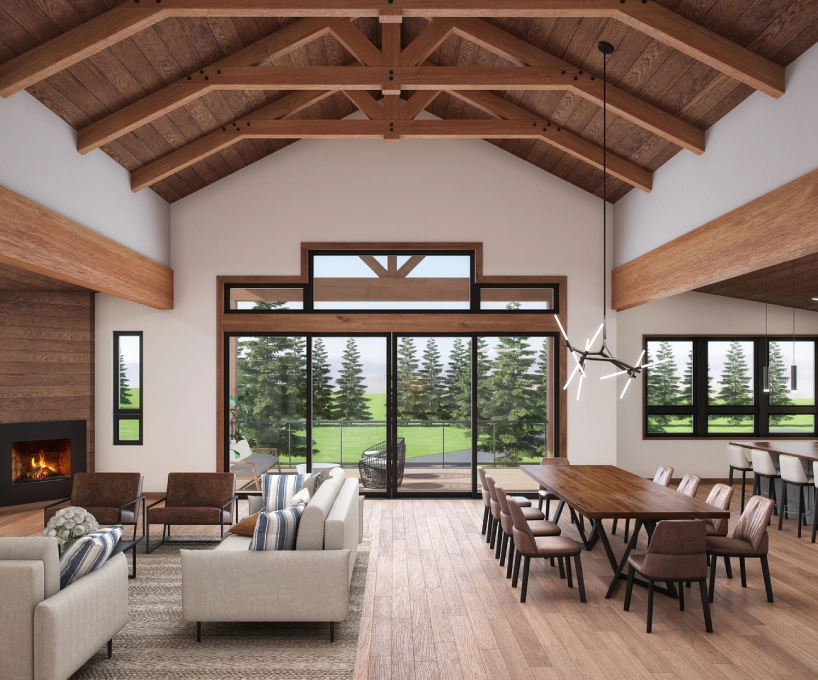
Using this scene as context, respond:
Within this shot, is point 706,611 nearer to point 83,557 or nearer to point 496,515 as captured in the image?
point 496,515

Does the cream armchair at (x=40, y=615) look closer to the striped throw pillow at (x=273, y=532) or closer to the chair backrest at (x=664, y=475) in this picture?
the striped throw pillow at (x=273, y=532)

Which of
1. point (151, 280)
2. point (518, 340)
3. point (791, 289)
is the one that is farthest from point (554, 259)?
point (151, 280)

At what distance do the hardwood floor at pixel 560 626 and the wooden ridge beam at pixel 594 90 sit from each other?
392cm

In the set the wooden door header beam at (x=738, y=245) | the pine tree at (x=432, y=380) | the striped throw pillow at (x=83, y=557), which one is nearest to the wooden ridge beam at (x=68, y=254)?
the striped throw pillow at (x=83, y=557)

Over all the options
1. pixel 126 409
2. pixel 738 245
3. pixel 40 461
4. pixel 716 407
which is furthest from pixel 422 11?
pixel 716 407

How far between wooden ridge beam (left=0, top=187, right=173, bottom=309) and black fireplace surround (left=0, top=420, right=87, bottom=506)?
204cm

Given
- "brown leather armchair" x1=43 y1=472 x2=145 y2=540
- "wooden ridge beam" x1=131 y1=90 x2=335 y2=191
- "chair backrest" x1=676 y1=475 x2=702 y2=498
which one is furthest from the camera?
"wooden ridge beam" x1=131 y1=90 x2=335 y2=191

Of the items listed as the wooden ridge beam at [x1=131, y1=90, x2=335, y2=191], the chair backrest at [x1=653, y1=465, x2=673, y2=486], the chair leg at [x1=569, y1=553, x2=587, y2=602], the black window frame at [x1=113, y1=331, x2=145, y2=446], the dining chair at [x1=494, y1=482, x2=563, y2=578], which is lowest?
the chair leg at [x1=569, y1=553, x2=587, y2=602]

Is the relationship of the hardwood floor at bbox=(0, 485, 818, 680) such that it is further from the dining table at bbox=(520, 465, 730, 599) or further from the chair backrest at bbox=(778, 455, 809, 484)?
the chair backrest at bbox=(778, 455, 809, 484)

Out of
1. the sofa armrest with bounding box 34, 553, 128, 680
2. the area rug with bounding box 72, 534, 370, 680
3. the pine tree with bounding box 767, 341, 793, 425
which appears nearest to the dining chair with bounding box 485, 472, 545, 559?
the area rug with bounding box 72, 534, 370, 680

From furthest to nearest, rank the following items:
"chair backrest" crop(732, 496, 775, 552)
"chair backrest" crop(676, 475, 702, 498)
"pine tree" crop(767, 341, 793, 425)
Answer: "pine tree" crop(767, 341, 793, 425) → "chair backrest" crop(676, 475, 702, 498) → "chair backrest" crop(732, 496, 775, 552)

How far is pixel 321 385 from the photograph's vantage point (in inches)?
330

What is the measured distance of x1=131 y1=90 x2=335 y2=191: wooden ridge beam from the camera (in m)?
6.98

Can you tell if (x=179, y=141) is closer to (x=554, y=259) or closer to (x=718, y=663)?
(x=554, y=259)
